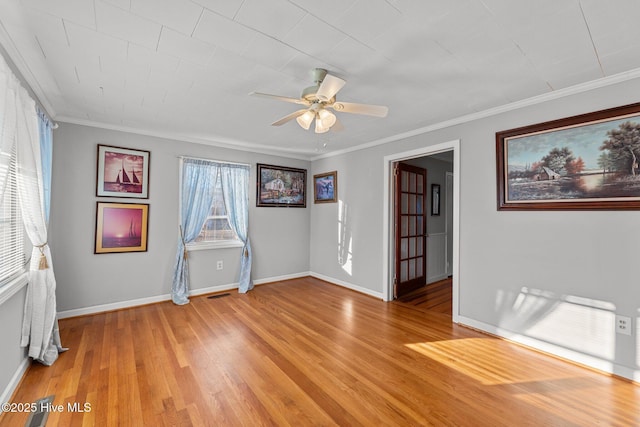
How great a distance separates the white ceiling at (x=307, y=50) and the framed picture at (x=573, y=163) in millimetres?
360

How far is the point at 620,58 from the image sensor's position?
2000 millimetres

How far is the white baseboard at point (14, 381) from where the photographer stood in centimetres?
185

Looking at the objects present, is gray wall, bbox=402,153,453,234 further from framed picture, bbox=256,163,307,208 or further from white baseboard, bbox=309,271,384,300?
framed picture, bbox=256,163,307,208

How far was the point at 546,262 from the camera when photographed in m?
2.63

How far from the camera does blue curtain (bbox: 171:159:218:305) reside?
4037mm

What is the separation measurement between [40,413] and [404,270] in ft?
13.9

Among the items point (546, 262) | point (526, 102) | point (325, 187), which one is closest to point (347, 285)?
point (325, 187)

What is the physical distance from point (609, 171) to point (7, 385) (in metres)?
4.91

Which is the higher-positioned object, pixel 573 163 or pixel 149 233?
pixel 573 163

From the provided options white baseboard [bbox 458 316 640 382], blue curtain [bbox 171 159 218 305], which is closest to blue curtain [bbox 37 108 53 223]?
blue curtain [bbox 171 159 218 305]

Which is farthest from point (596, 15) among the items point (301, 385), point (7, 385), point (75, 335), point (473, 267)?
point (75, 335)

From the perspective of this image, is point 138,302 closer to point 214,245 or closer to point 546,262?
point 214,245

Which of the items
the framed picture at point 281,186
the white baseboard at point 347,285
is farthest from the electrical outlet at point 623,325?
the framed picture at point 281,186

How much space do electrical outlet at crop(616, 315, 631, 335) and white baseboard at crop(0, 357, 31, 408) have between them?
15.0ft
